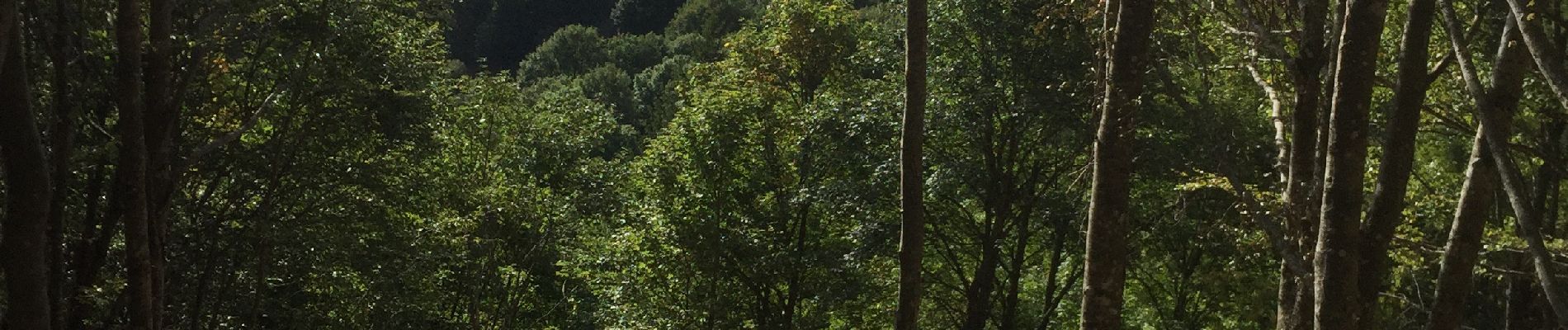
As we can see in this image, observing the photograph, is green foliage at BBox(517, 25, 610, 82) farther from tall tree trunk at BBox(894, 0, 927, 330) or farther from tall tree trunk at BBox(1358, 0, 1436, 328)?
tall tree trunk at BBox(1358, 0, 1436, 328)

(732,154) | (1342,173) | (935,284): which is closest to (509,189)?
(732,154)

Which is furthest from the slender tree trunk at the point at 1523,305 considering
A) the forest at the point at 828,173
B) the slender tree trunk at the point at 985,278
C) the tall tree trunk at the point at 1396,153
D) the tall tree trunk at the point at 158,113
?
the tall tree trunk at the point at 158,113

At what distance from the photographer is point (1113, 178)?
31.6ft

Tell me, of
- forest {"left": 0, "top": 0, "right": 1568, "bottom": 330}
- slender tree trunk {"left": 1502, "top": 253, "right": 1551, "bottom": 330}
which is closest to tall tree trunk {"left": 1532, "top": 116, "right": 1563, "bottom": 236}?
forest {"left": 0, "top": 0, "right": 1568, "bottom": 330}

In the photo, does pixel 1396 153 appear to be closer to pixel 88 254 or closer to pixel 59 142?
pixel 59 142

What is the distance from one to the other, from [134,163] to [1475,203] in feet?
32.8

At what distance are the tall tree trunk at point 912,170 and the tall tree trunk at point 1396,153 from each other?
12.3ft

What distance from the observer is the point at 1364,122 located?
819 centimetres

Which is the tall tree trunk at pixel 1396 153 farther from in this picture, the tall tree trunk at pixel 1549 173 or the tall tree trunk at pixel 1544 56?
the tall tree trunk at pixel 1549 173

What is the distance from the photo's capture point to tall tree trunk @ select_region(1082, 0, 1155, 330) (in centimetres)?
952

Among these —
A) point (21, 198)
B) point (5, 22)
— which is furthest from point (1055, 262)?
point (5, 22)

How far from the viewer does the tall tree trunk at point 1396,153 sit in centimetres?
890

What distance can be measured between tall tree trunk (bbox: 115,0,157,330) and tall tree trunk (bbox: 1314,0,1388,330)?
8.10m

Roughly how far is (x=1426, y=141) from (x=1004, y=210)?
6.81 m
